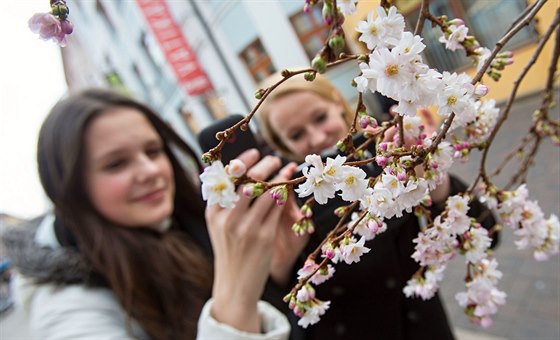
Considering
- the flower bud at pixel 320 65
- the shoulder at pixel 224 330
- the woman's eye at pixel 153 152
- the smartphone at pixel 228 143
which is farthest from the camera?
A: the woman's eye at pixel 153 152

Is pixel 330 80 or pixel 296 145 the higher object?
pixel 330 80

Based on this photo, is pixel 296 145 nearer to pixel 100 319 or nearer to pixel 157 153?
pixel 157 153

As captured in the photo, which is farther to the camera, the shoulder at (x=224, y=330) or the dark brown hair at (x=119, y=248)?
the dark brown hair at (x=119, y=248)

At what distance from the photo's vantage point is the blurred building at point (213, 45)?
23.6 inches

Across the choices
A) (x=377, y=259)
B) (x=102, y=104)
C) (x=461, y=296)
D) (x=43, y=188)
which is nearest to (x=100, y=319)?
(x=43, y=188)

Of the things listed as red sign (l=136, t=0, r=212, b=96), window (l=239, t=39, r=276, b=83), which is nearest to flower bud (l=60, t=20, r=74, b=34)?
window (l=239, t=39, r=276, b=83)

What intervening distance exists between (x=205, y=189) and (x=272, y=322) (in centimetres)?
55

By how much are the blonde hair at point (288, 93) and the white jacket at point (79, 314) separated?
0.51 m

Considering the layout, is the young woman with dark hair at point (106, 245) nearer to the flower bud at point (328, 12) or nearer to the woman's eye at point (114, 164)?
the woman's eye at point (114, 164)

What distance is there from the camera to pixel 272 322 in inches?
27.4

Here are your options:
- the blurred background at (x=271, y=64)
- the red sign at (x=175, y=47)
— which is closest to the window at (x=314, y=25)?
the blurred background at (x=271, y=64)

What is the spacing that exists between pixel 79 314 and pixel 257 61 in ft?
7.10

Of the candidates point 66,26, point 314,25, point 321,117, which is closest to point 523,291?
point 321,117

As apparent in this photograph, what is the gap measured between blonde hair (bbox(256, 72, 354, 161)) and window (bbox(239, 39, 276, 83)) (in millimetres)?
1161
